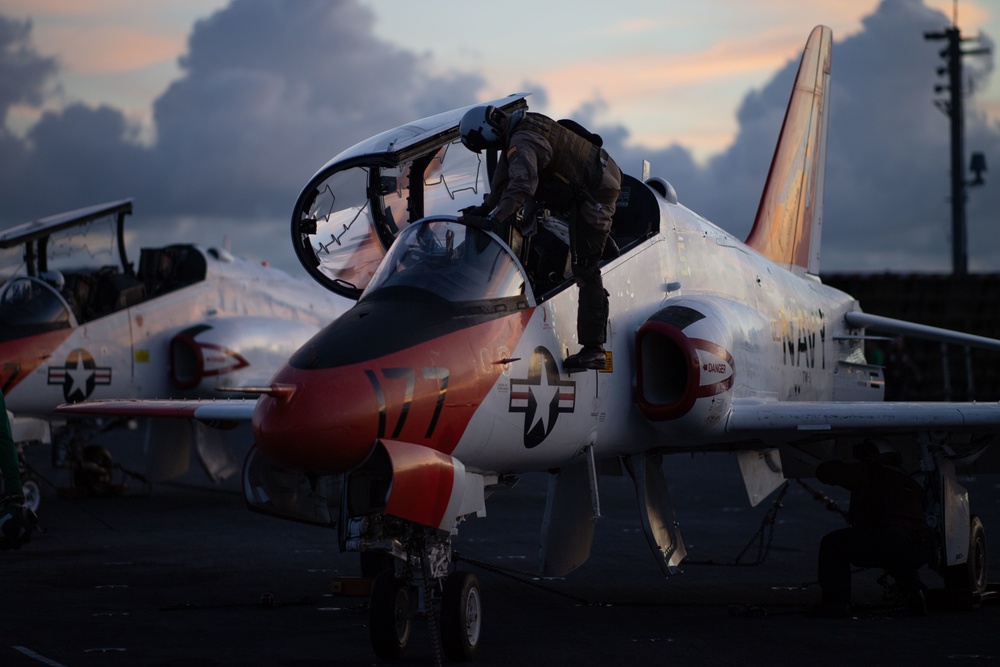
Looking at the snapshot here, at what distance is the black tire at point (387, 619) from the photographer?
6871 mm

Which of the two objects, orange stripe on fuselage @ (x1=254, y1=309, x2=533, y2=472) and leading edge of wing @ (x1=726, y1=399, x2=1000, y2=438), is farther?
leading edge of wing @ (x1=726, y1=399, x2=1000, y2=438)

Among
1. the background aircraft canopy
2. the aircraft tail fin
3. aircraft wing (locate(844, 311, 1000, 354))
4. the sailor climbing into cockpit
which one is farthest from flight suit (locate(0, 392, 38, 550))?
the aircraft tail fin

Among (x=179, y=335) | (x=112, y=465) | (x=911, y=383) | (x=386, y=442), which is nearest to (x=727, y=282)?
(x=386, y=442)

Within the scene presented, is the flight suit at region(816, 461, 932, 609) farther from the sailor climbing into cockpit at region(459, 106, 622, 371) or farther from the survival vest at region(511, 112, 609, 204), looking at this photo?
the survival vest at region(511, 112, 609, 204)

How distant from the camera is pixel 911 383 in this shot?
101 ft

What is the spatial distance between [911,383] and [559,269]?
2406 cm

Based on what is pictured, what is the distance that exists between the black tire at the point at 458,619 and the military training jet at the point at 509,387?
0.04 ft

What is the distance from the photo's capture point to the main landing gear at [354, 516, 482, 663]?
6.88 meters

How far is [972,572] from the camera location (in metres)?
9.66

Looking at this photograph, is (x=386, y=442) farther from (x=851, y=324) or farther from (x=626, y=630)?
(x=851, y=324)

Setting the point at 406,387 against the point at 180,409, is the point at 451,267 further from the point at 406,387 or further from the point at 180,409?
the point at 180,409

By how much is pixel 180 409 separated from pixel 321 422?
16.8ft

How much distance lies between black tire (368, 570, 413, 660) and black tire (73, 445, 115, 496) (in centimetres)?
1229

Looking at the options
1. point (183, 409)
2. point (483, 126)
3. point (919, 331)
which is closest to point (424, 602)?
point (483, 126)
